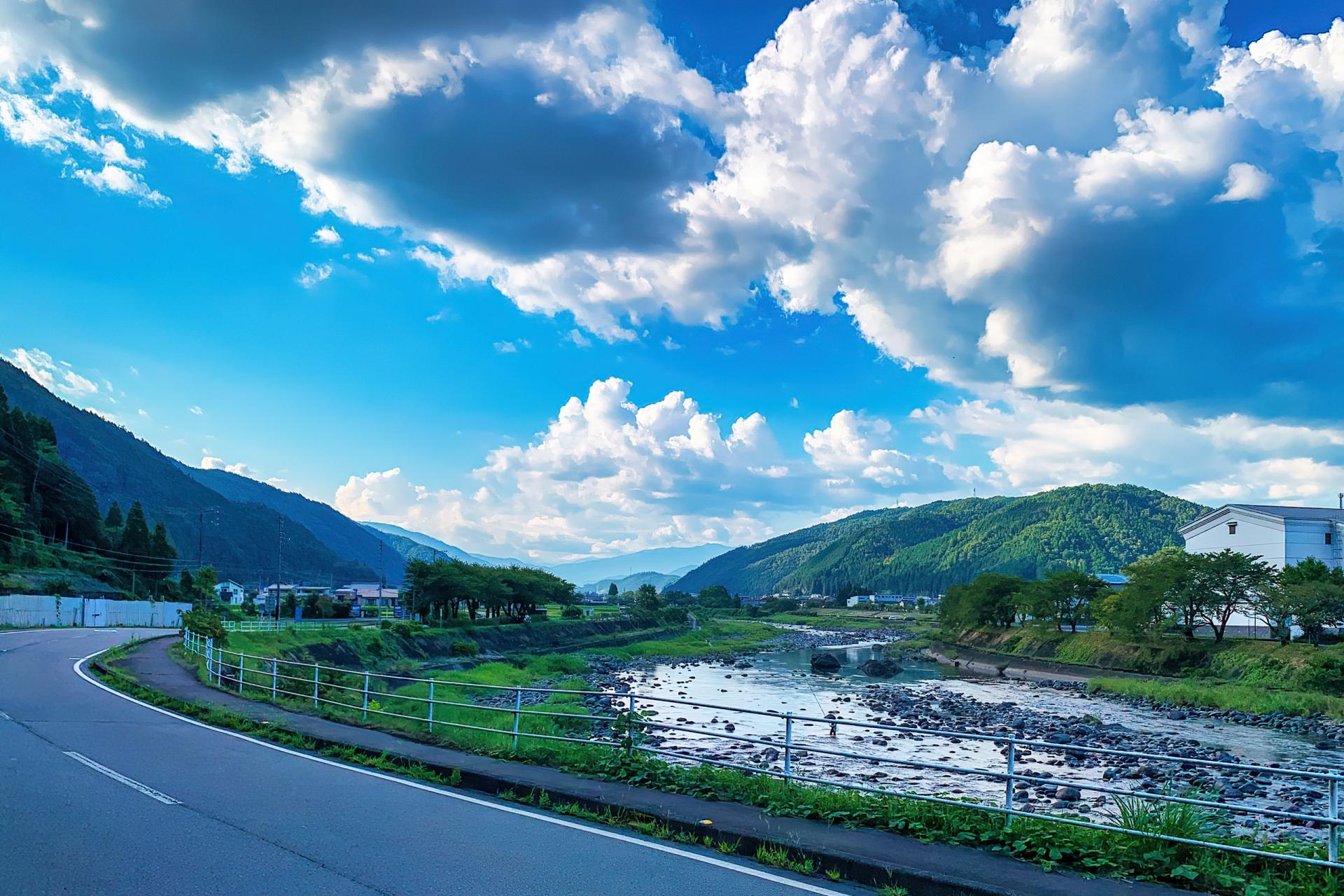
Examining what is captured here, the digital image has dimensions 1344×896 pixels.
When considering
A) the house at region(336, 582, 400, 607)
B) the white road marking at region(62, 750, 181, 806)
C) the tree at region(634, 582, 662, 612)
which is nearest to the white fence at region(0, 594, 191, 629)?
the house at region(336, 582, 400, 607)

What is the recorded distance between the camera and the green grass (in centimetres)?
3819

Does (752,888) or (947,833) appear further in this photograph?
(947,833)

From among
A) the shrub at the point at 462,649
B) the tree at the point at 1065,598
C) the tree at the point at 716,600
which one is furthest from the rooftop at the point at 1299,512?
the tree at the point at 716,600

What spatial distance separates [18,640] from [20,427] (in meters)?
56.7

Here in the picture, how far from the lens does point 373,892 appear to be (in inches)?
245

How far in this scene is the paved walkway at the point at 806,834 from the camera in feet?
21.4

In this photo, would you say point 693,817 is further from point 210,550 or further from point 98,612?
point 210,550

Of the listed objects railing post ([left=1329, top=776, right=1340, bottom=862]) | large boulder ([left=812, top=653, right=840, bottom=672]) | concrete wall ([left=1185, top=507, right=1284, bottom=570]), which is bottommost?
large boulder ([left=812, top=653, right=840, bottom=672])

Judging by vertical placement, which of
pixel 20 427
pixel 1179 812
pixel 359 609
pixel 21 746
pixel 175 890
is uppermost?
pixel 20 427

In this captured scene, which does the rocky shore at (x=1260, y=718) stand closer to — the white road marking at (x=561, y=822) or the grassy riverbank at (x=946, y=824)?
the grassy riverbank at (x=946, y=824)

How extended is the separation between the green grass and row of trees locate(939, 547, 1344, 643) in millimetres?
6416

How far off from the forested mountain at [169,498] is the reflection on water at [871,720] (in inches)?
4984

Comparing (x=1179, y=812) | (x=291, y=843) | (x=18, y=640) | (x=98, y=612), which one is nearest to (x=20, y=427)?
(x=98, y=612)

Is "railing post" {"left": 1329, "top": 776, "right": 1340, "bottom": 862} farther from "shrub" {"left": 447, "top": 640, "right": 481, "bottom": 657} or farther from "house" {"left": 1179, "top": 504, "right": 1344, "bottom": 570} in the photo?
"house" {"left": 1179, "top": 504, "right": 1344, "bottom": 570}
